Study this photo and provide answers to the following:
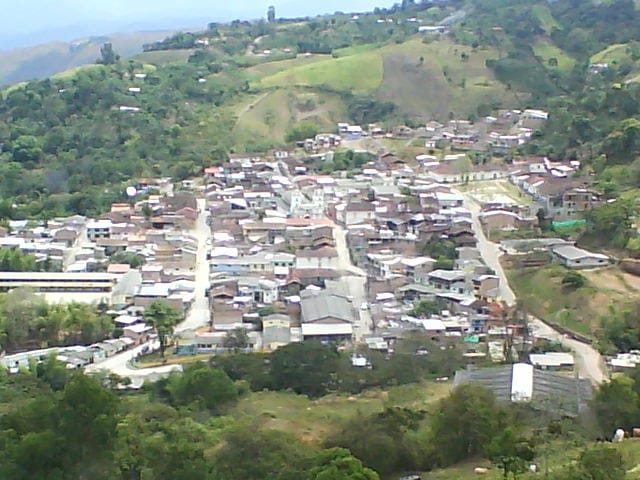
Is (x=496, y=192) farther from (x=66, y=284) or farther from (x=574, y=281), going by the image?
(x=66, y=284)

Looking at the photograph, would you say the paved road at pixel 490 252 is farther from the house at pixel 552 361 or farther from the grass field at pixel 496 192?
the house at pixel 552 361

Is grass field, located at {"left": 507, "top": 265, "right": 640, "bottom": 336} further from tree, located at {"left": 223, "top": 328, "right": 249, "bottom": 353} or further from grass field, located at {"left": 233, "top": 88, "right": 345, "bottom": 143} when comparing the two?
Result: grass field, located at {"left": 233, "top": 88, "right": 345, "bottom": 143}

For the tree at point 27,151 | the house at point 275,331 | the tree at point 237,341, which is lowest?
the house at point 275,331

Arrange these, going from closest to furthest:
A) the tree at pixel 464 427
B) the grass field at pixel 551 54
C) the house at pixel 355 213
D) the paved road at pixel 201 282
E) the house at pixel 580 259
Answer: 1. the tree at pixel 464 427
2. the paved road at pixel 201 282
3. the house at pixel 580 259
4. the house at pixel 355 213
5. the grass field at pixel 551 54

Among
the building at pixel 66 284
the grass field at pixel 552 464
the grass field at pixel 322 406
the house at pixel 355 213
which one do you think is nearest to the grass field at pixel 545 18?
the house at pixel 355 213

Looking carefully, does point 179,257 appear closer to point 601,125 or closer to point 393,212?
point 393,212

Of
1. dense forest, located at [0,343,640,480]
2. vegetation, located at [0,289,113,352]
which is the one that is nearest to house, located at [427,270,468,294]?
vegetation, located at [0,289,113,352]
